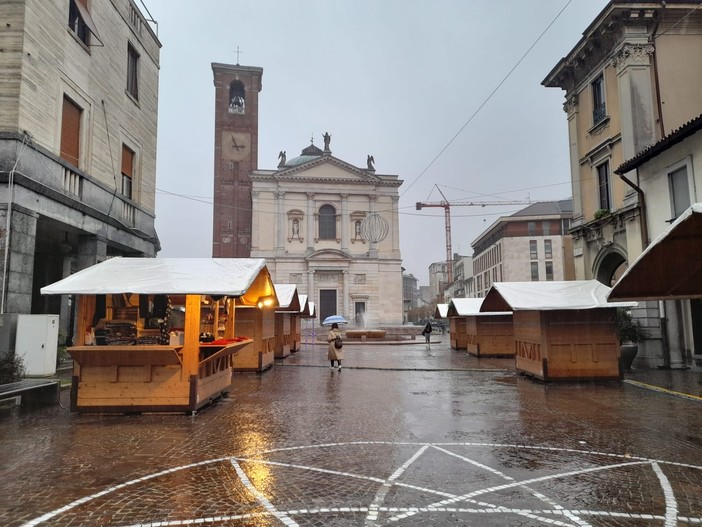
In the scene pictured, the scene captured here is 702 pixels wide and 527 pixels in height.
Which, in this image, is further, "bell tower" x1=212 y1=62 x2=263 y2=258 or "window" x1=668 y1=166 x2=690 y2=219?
"bell tower" x1=212 y1=62 x2=263 y2=258

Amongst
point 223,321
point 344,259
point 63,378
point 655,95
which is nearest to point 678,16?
point 655,95

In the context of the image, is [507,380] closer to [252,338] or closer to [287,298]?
[252,338]

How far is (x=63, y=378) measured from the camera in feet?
42.6

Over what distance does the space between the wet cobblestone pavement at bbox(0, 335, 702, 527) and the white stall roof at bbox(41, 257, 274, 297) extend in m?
2.33

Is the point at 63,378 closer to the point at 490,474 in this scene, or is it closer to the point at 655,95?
the point at 490,474

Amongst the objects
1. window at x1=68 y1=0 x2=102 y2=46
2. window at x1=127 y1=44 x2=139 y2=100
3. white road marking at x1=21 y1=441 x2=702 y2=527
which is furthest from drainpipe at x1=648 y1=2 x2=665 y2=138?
window at x1=127 y1=44 x2=139 y2=100

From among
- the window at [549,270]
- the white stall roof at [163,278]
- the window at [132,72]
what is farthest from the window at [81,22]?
the window at [549,270]

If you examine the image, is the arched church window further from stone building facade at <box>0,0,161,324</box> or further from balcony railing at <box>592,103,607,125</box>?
balcony railing at <box>592,103,607,125</box>

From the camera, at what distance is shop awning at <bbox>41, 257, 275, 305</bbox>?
8.66 m

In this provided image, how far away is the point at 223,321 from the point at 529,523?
10.9 metres

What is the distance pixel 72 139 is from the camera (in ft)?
49.6

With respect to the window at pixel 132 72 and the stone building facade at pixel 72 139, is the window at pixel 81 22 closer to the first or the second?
the stone building facade at pixel 72 139

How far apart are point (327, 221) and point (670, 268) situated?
5342 centimetres

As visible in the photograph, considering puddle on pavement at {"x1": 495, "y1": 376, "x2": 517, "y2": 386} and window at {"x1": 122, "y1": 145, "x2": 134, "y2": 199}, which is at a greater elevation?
window at {"x1": 122, "y1": 145, "x2": 134, "y2": 199}
